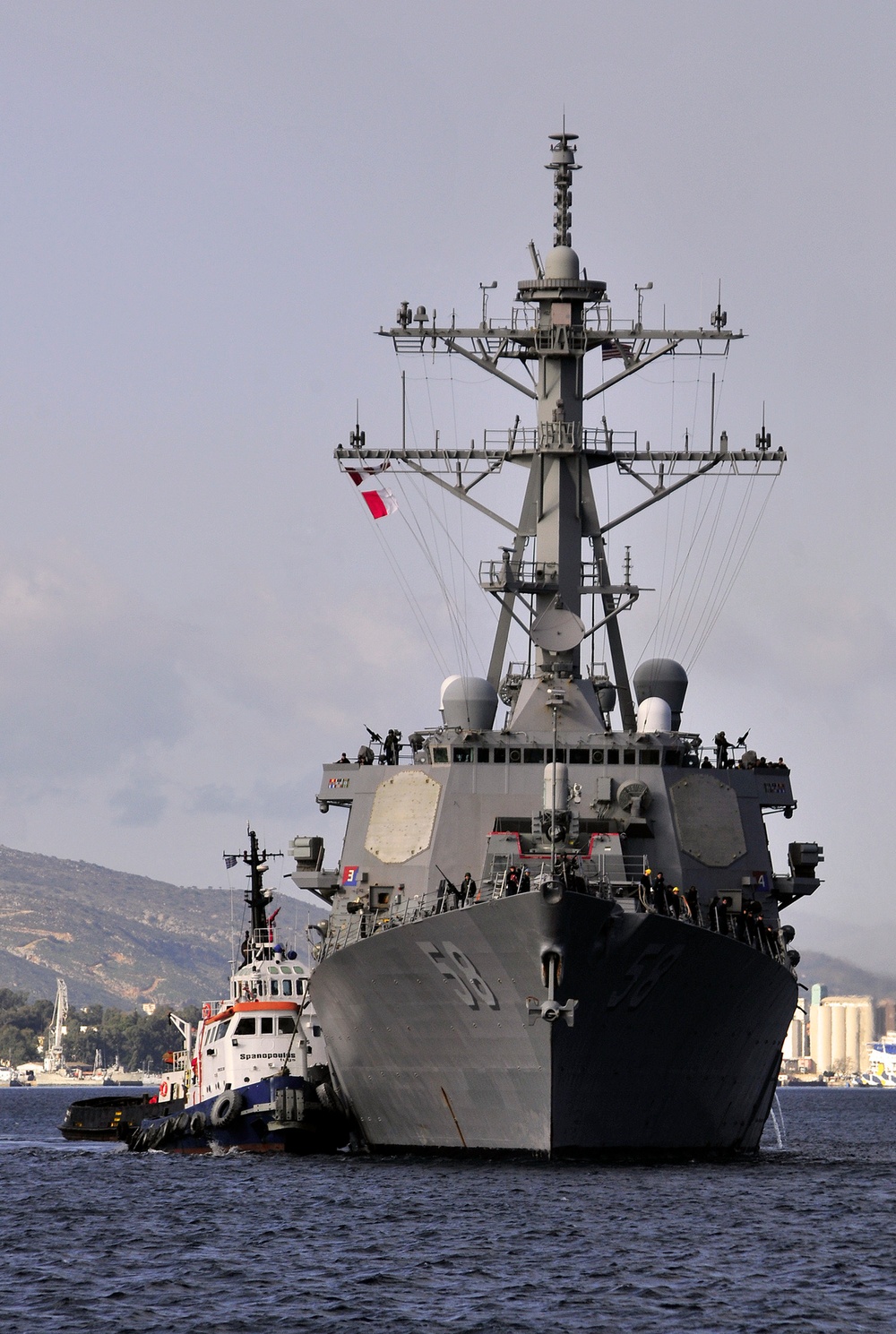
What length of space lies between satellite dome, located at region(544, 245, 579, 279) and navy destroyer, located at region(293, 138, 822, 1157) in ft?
0.12

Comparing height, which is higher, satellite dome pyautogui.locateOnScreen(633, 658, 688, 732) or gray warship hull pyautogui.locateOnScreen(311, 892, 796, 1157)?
satellite dome pyautogui.locateOnScreen(633, 658, 688, 732)

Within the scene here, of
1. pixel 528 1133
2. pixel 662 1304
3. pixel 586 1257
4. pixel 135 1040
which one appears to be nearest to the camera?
pixel 662 1304

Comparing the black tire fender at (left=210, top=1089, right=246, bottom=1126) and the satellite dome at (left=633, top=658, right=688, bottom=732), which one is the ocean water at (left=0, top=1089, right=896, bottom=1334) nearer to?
the black tire fender at (left=210, top=1089, right=246, bottom=1126)

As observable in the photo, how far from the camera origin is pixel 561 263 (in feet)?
130

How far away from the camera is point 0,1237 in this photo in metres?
27.3

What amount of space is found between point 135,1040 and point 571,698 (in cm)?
14351

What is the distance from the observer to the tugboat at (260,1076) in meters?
36.9

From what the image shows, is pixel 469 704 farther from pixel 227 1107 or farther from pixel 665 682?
pixel 227 1107

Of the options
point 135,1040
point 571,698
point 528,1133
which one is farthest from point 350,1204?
point 135,1040

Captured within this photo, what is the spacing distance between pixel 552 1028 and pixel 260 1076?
1083cm

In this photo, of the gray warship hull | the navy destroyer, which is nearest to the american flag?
the navy destroyer

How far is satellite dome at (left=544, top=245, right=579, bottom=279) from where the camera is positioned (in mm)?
39562

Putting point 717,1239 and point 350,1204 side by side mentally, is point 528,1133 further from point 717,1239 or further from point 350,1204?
point 717,1239

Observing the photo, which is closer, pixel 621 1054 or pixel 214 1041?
pixel 621 1054
